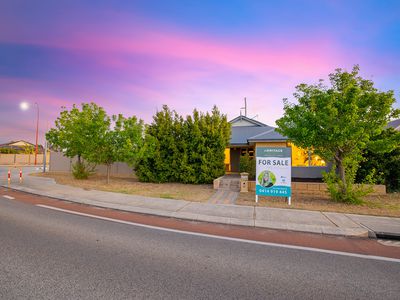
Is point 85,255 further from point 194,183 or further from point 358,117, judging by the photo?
point 194,183

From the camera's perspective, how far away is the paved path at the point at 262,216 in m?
5.90

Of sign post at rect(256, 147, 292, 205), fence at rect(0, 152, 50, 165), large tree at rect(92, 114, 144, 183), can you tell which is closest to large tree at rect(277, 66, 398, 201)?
sign post at rect(256, 147, 292, 205)

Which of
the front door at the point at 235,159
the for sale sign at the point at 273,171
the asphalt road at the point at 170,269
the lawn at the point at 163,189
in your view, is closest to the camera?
the asphalt road at the point at 170,269

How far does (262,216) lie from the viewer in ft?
22.9

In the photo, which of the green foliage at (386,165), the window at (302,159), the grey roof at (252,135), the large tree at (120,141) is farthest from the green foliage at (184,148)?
the green foliage at (386,165)

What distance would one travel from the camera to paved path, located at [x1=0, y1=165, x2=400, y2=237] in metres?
5.90

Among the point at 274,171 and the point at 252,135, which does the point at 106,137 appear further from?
the point at 252,135

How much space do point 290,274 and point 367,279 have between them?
3.66 feet

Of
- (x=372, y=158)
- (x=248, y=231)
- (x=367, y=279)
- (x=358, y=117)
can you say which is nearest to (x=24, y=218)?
(x=248, y=231)

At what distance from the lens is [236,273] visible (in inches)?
140

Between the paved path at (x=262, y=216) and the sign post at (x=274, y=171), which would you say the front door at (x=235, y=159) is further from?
the paved path at (x=262, y=216)

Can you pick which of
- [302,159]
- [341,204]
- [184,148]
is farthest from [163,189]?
[302,159]

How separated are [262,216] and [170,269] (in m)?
4.12

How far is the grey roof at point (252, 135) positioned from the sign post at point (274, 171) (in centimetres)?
777
